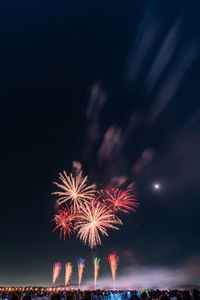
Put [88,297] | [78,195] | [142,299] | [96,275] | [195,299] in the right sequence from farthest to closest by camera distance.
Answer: [96,275]
[78,195]
[142,299]
[195,299]
[88,297]

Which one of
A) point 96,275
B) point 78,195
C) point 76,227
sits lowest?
point 96,275

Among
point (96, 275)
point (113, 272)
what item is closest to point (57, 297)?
point (113, 272)

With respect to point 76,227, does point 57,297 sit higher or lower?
lower

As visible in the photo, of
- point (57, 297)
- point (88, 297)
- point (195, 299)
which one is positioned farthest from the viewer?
point (195, 299)

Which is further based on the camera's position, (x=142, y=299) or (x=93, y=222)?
(x=93, y=222)

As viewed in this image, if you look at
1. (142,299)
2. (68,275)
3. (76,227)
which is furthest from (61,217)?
(68,275)

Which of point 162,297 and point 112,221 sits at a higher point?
point 112,221

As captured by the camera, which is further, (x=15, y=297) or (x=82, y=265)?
(x=82, y=265)

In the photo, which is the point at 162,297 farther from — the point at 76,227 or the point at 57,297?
the point at 76,227

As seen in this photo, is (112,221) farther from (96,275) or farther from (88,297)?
(96,275)
